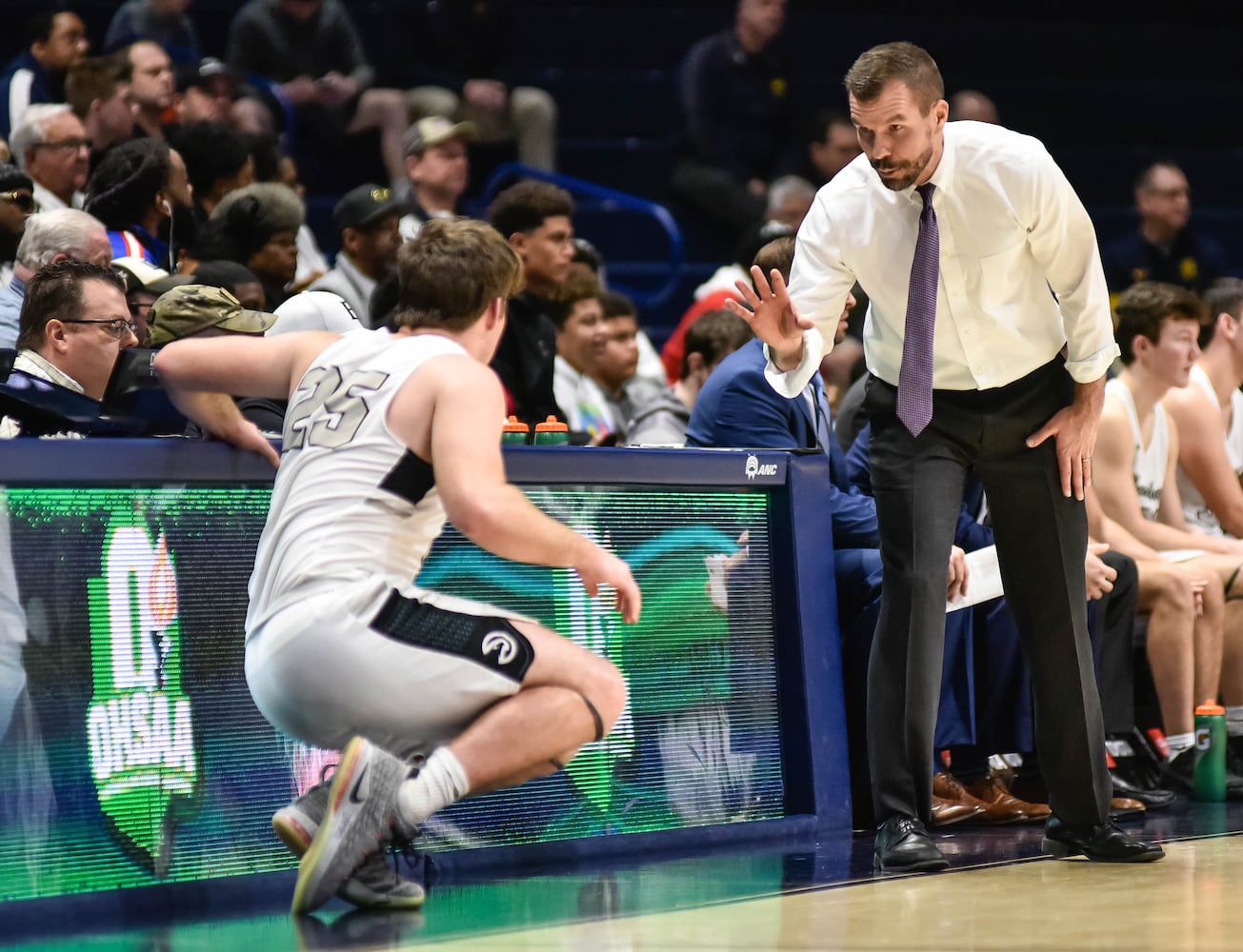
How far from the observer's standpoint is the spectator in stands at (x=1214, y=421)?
6820 millimetres

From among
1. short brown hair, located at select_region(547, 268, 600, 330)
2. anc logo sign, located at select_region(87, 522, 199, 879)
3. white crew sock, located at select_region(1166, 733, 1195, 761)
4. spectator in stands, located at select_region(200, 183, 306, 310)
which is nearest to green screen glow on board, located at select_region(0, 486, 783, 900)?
anc logo sign, located at select_region(87, 522, 199, 879)

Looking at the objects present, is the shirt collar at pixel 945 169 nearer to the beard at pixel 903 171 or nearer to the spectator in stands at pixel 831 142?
the beard at pixel 903 171

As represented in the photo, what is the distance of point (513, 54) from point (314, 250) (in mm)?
3871

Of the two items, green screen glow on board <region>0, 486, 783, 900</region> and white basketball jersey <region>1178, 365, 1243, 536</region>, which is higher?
white basketball jersey <region>1178, 365, 1243, 536</region>

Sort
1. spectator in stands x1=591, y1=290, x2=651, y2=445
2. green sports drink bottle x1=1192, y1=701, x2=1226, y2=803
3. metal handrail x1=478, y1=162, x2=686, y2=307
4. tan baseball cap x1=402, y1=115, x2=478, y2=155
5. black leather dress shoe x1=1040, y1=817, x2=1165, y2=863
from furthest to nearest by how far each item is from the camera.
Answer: metal handrail x1=478, y1=162, x2=686, y2=307
tan baseball cap x1=402, y1=115, x2=478, y2=155
spectator in stands x1=591, y1=290, x2=651, y2=445
green sports drink bottle x1=1192, y1=701, x2=1226, y2=803
black leather dress shoe x1=1040, y1=817, x2=1165, y2=863

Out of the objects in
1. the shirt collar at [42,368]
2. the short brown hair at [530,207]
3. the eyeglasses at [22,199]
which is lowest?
the shirt collar at [42,368]

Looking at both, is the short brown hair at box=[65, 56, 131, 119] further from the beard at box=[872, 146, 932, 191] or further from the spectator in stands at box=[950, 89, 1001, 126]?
the spectator in stands at box=[950, 89, 1001, 126]

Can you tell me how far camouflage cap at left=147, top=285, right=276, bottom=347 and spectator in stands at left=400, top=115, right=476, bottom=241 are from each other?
3.57 meters

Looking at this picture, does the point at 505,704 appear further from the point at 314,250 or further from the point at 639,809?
the point at 314,250

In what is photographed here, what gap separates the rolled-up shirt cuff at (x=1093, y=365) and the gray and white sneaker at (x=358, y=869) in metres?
1.94

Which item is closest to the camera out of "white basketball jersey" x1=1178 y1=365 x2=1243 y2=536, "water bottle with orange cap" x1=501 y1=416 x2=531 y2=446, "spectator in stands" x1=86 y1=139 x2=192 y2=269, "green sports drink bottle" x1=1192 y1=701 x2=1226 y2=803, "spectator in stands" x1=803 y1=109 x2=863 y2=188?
"water bottle with orange cap" x1=501 y1=416 x2=531 y2=446

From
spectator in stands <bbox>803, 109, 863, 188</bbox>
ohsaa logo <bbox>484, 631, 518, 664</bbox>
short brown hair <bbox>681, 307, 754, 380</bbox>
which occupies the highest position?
spectator in stands <bbox>803, 109, 863, 188</bbox>

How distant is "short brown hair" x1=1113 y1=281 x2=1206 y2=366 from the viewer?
6.57 metres

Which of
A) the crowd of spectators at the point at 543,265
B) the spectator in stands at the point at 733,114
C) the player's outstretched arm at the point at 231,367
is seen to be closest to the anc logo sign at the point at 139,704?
the player's outstretched arm at the point at 231,367
